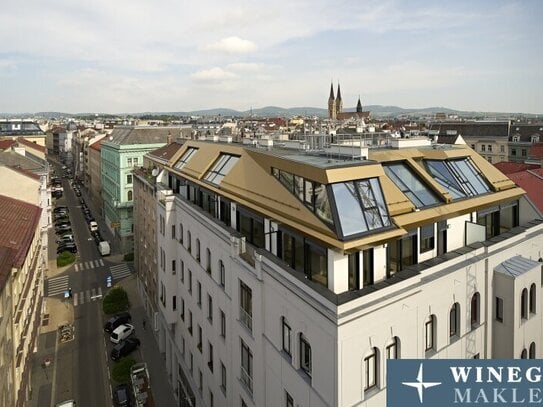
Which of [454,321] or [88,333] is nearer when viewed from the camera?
[454,321]

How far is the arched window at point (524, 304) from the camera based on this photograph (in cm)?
2140

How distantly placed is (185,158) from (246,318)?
1706 cm

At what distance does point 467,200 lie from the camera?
2125 cm

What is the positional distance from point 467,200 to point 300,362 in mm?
11621

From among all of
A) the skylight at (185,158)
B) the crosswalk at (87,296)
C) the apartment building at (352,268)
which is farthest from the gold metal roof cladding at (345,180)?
the crosswalk at (87,296)

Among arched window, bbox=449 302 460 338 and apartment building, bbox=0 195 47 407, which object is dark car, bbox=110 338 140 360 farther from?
arched window, bbox=449 302 460 338

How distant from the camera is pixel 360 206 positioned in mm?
16625

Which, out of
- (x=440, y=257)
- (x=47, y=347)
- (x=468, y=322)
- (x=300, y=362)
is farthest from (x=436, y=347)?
(x=47, y=347)

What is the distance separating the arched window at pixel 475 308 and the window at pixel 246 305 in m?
10.9

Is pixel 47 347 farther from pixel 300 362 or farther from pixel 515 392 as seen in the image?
pixel 515 392

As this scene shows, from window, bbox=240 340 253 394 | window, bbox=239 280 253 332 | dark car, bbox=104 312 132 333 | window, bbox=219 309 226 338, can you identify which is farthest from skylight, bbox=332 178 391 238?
dark car, bbox=104 312 132 333

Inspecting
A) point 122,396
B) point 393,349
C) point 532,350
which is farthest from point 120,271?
point 532,350

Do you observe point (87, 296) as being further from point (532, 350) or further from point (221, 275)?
point (532, 350)

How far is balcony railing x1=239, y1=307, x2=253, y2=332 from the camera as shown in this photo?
21.8 meters
